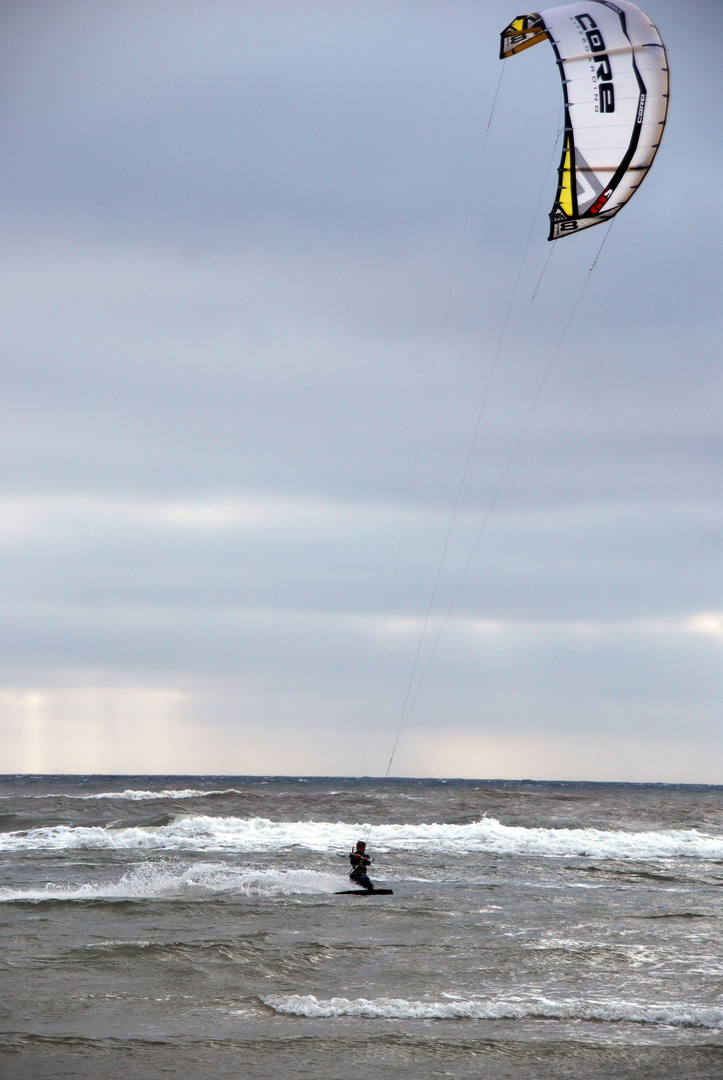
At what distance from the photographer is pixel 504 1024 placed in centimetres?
955

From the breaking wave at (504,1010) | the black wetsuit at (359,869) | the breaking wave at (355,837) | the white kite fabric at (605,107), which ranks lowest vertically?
the breaking wave at (355,837)

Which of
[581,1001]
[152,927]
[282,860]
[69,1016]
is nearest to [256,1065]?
[69,1016]

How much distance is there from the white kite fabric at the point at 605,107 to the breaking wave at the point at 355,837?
17627mm

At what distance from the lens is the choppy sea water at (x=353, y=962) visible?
8.65 metres

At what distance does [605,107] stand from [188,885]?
47.4ft

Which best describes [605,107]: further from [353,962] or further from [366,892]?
[366,892]

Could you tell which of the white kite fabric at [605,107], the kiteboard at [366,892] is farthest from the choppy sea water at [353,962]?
the white kite fabric at [605,107]

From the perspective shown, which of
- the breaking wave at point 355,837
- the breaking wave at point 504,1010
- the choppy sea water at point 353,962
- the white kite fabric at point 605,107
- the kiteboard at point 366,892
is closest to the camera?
the choppy sea water at point 353,962

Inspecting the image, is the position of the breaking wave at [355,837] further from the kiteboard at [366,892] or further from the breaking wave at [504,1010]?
the breaking wave at [504,1010]

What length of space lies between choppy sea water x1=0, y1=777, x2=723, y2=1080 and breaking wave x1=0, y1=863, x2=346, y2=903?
0.09m

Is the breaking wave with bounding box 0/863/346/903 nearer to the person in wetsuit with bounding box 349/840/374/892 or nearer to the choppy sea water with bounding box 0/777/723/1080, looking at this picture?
the choppy sea water with bounding box 0/777/723/1080

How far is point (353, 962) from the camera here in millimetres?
12086

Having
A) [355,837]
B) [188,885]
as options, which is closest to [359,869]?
[188,885]

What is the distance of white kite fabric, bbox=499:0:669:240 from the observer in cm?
1098
